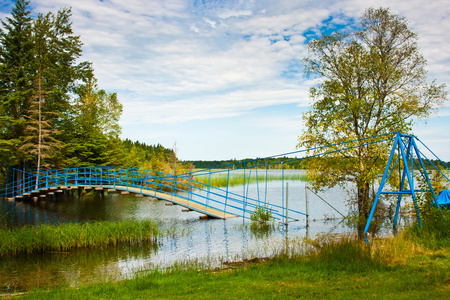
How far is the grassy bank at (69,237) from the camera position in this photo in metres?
13.0

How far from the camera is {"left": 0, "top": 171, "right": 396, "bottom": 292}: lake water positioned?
10383mm

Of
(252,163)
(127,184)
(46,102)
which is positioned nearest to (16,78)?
(46,102)

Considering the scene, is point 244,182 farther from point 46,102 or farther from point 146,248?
point 46,102

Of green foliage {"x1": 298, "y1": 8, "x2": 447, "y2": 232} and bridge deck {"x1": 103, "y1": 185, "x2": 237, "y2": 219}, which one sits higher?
green foliage {"x1": 298, "y1": 8, "x2": 447, "y2": 232}

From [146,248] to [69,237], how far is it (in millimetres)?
2940

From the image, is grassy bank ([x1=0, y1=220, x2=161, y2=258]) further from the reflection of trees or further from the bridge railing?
the bridge railing

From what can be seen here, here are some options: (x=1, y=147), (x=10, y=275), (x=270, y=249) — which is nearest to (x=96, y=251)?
(x=10, y=275)

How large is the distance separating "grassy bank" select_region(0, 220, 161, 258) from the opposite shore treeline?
15612mm

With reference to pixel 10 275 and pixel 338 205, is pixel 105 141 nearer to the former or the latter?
pixel 338 205

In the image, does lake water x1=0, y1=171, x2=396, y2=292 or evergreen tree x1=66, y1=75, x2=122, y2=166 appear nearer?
lake water x1=0, y1=171, x2=396, y2=292

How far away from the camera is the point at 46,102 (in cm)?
3158

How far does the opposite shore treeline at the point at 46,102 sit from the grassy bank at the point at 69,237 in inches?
615

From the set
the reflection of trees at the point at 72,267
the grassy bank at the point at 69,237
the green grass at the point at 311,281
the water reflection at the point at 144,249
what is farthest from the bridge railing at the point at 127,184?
the green grass at the point at 311,281

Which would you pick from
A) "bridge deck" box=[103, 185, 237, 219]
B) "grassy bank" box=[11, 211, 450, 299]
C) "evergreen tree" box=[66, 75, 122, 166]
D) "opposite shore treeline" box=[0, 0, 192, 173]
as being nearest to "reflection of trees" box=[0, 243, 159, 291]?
"grassy bank" box=[11, 211, 450, 299]
